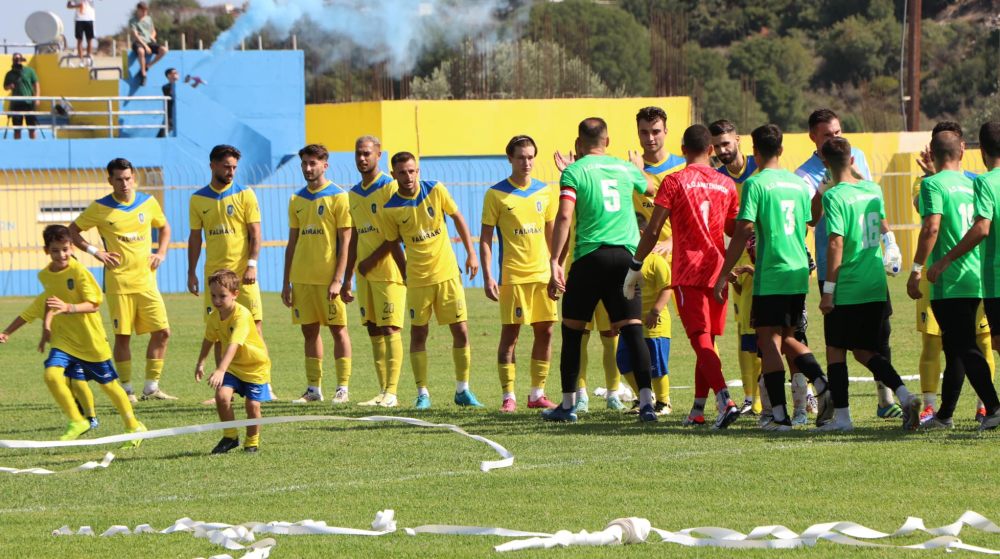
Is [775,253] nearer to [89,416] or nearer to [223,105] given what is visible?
[89,416]

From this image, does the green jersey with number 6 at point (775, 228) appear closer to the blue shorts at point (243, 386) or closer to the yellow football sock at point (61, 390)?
the blue shorts at point (243, 386)

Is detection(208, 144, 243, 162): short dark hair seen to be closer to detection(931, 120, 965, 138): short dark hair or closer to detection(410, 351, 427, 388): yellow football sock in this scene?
detection(410, 351, 427, 388): yellow football sock

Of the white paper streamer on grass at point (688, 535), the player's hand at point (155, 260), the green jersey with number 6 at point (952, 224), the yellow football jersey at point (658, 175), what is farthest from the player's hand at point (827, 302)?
the player's hand at point (155, 260)

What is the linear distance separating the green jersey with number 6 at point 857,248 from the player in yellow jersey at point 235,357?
13.0 feet

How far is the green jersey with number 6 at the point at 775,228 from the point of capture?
1027 cm

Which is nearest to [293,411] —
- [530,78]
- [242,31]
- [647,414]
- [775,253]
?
[647,414]

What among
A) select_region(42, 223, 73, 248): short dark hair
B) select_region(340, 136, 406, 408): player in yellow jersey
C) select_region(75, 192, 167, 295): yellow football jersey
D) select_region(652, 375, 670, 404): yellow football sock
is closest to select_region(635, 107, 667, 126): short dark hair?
select_region(652, 375, 670, 404): yellow football sock

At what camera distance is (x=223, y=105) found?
38.5 metres

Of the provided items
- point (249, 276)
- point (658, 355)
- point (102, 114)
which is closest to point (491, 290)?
point (658, 355)

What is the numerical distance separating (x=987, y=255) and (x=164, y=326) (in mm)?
7679

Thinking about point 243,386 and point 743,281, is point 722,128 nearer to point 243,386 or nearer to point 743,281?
point 743,281

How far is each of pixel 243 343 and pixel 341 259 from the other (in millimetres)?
3507

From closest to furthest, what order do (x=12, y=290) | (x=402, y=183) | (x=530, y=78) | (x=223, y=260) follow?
(x=402, y=183) < (x=223, y=260) < (x=12, y=290) < (x=530, y=78)

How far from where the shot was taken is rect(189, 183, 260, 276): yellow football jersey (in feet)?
45.3
